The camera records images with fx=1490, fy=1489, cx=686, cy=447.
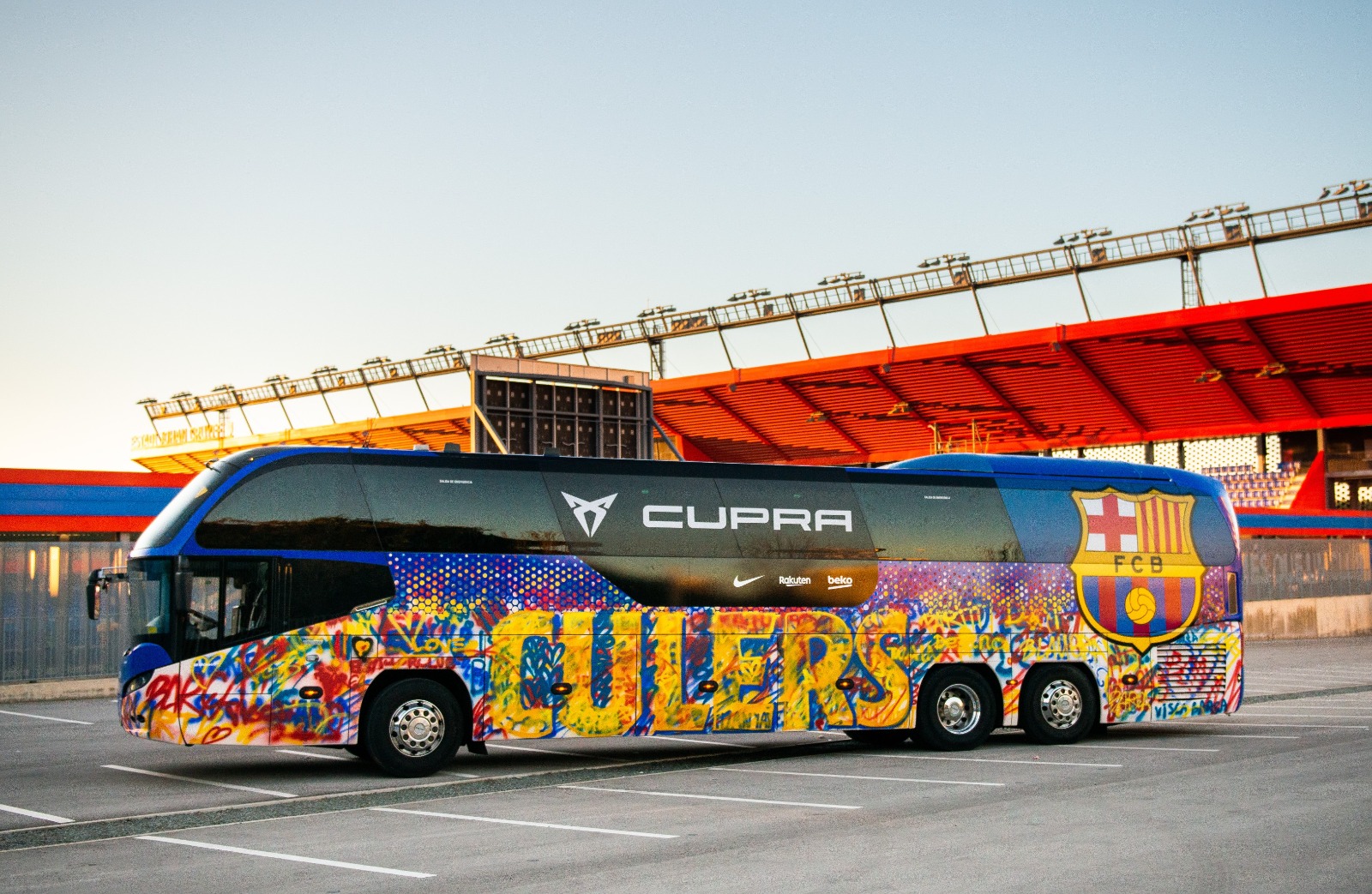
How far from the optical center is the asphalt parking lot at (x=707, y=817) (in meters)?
8.14

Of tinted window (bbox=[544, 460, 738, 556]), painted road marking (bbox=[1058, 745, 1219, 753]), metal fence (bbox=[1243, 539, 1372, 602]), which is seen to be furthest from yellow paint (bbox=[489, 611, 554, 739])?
metal fence (bbox=[1243, 539, 1372, 602])

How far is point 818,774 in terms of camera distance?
13.4m

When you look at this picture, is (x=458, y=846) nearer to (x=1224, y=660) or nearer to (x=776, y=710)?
(x=776, y=710)

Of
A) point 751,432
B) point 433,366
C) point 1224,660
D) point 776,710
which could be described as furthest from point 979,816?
point 433,366

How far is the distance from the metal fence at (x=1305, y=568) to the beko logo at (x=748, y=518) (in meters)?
28.1

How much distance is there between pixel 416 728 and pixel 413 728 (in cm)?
2

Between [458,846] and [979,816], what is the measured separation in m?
3.57

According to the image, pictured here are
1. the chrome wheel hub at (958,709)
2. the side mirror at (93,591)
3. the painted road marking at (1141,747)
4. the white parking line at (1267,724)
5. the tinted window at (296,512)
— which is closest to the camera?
the tinted window at (296,512)

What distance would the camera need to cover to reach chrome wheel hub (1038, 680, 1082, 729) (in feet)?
52.4

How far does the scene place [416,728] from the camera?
13.3 metres

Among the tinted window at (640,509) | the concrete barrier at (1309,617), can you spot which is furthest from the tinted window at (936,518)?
the concrete barrier at (1309,617)

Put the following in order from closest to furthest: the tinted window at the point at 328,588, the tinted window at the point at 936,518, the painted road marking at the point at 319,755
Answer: the tinted window at the point at 328,588
the painted road marking at the point at 319,755
the tinted window at the point at 936,518

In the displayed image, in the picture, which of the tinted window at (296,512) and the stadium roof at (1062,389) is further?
the stadium roof at (1062,389)

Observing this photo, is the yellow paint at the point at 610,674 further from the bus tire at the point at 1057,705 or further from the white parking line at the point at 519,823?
the bus tire at the point at 1057,705
